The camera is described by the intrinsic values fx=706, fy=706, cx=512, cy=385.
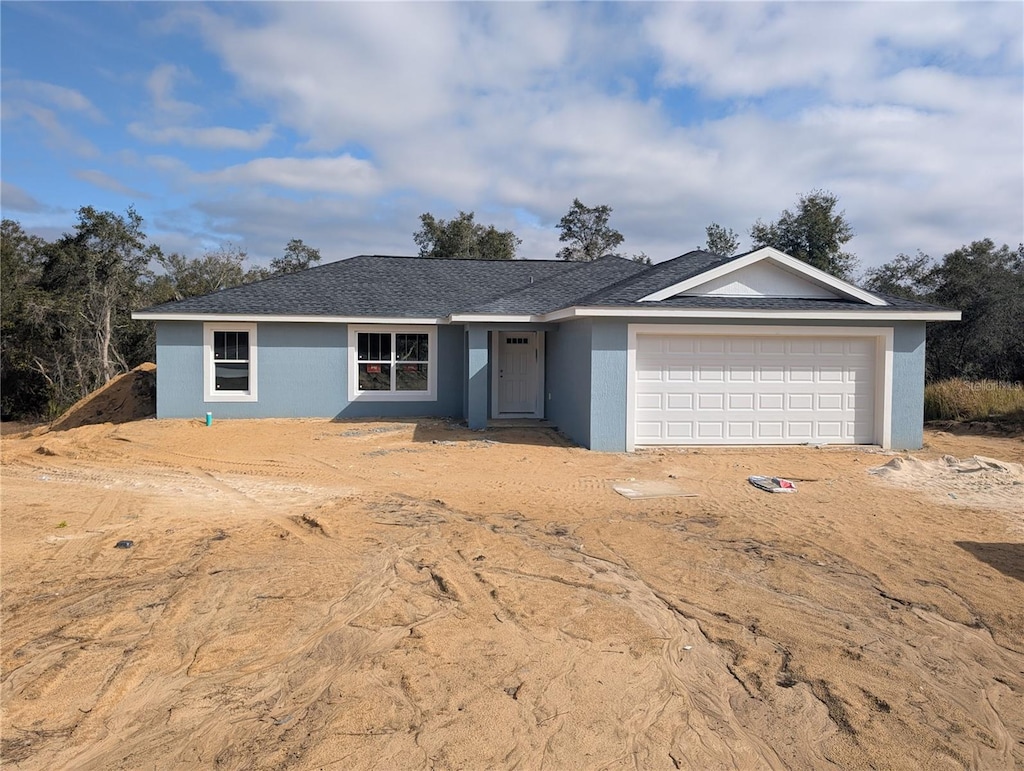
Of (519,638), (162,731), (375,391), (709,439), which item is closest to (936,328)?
(709,439)

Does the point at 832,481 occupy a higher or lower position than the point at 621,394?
lower

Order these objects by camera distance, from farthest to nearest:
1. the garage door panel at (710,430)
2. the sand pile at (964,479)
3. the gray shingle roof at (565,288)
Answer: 1. the gray shingle roof at (565,288)
2. the garage door panel at (710,430)
3. the sand pile at (964,479)

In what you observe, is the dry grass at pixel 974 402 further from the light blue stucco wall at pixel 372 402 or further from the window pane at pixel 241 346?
the window pane at pixel 241 346

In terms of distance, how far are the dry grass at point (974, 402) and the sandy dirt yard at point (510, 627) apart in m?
8.87

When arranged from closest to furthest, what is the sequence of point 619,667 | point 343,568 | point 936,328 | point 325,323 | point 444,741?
point 444,741 → point 619,667 → point 343,568 → point 325,323 → point 936,328

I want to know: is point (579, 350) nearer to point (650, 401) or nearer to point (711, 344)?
point (650, 401)

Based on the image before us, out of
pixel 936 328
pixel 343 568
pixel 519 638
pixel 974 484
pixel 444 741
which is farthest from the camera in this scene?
pixel 936 328

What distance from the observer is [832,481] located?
10.8 m

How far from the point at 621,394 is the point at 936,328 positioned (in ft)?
55.2

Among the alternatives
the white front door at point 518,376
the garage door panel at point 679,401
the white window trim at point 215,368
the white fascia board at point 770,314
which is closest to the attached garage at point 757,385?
the garage door panel at point 679,401

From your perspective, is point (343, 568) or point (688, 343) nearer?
point (343, 568)

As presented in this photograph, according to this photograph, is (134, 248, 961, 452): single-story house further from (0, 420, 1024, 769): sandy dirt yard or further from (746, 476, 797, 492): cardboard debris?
(0, 420, 1024, 769): sandy dirt yard

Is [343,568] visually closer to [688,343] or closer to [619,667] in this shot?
[619,667]

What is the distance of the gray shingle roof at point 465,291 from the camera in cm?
1386
